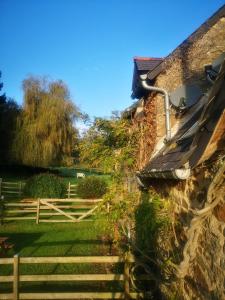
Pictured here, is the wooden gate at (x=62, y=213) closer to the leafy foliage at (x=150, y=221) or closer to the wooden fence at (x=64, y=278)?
the leafy foliage at (x=150, y=221)

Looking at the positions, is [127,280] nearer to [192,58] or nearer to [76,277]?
[76,277]

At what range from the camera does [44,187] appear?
22234 mm

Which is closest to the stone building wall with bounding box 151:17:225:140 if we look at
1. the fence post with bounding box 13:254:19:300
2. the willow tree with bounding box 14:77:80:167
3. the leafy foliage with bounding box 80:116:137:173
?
the leafy foliage with bounding box 80:116:137:173

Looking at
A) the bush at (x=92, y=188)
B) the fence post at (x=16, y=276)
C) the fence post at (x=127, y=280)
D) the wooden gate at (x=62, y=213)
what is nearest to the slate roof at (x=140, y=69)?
the fence post at (x=127, y=280)

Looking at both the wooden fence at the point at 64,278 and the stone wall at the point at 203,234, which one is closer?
the stone wall at the point at 203,234

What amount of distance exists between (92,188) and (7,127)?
1510cm

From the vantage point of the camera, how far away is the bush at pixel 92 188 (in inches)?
882

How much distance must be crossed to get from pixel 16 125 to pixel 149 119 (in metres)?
26.7

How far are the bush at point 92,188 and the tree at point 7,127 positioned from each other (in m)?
13.5

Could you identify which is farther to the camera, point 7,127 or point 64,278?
point 7,127

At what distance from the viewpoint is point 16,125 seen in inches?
1298

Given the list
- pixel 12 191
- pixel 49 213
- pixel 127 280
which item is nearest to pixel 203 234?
pixel 127 280

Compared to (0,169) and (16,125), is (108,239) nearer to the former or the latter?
(16,125)

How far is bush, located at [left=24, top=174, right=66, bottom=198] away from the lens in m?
22.2
